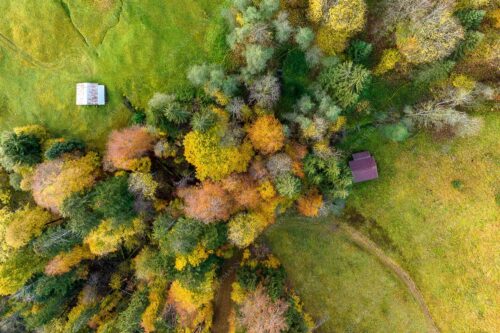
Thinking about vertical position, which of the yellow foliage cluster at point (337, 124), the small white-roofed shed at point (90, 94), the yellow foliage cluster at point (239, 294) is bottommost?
the yellow foliage cluster at point (239, 294)

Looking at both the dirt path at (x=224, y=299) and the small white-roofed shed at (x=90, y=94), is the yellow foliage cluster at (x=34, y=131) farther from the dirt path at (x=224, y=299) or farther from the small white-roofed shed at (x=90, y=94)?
the dirt path at (x=224, y=299)

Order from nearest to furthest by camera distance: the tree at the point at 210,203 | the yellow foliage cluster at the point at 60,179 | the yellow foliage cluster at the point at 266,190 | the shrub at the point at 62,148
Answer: the tree at the point at 210,203, the yellow foliage cluster at the point at 266,190, the yellow foliage cluster at the point at 60,179, the shrub at the point at 62,148

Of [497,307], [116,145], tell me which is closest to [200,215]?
[116,145]

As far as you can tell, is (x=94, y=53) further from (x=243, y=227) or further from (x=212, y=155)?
(x=243, y=227)

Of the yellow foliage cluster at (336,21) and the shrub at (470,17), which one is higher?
the shrub at (470,17)

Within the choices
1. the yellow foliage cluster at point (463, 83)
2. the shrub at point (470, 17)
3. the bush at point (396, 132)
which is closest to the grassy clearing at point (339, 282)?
the bush at point (396, 132)

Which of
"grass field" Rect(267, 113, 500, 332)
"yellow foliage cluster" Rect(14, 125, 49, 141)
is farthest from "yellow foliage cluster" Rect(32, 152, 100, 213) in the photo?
"grass field" Rect(267, 113, 500, 332)
